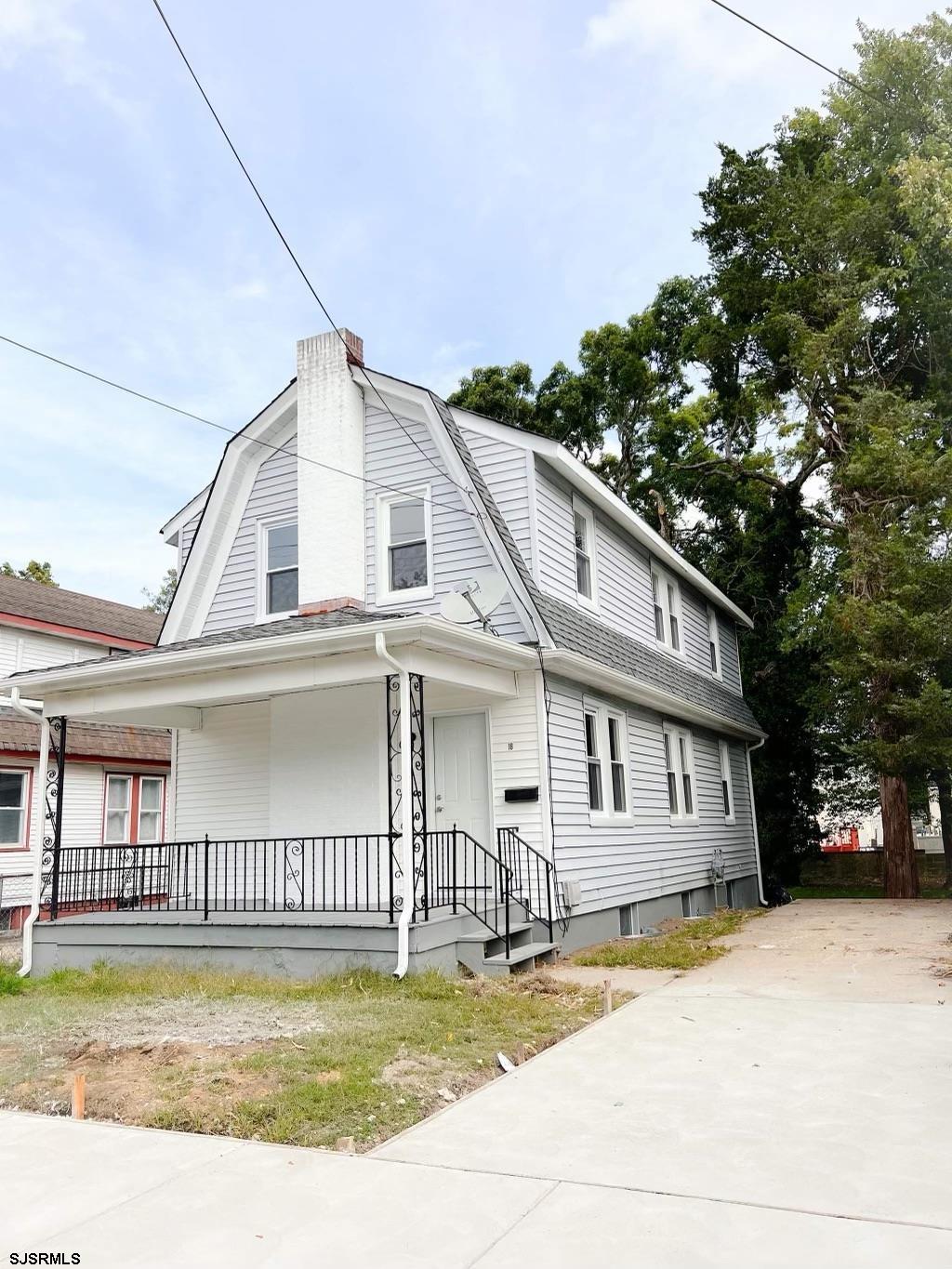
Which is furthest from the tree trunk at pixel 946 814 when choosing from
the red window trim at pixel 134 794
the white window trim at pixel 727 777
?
the red window trim at pixel 134 794

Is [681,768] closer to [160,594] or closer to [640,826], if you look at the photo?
[640,826]

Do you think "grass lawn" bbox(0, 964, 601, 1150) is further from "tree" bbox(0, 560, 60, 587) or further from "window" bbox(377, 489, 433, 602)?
"tree" bbox(0, 560, 60, 587)

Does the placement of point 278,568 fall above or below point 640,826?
above

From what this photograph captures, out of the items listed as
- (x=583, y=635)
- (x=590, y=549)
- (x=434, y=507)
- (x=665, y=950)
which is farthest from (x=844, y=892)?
(x=434, y=507)

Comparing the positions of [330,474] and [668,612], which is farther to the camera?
[668,612]

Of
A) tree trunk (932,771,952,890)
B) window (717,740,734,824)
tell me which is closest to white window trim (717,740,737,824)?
window (717,740,734,824)

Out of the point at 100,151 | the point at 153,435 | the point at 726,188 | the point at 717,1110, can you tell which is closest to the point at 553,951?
the point at 717,1110

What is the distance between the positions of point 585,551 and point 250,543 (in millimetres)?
4710

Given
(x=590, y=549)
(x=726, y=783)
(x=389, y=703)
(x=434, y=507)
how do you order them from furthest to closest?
(x=726, y=783)
(x=590, y=549)
(x=434, y=507)
(x=389, y=703)

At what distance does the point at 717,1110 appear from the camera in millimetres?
4996

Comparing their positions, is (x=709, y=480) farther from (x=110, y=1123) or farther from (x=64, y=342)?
(x=110, y=1123)

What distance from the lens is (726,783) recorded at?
63.9 ft

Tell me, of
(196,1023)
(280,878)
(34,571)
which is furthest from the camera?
(34,571)

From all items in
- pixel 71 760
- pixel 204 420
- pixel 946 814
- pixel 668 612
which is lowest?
pixel 946 814
